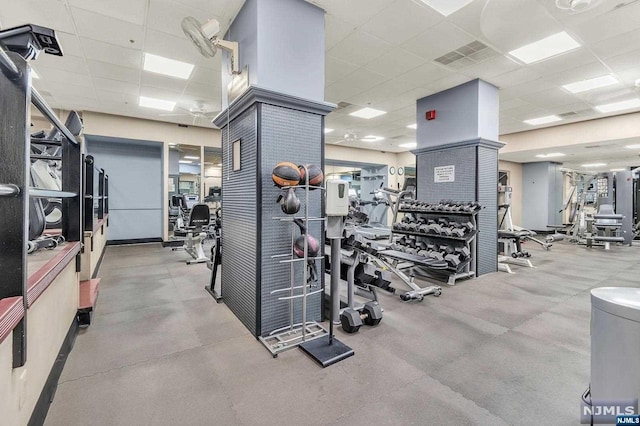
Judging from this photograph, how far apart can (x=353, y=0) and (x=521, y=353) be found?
3.89 metres

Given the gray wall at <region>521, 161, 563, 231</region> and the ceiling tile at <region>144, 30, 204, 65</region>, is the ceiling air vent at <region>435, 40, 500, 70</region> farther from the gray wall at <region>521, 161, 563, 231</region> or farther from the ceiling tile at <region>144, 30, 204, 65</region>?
the gray wall at <region>521, 161, 563, 231</region>

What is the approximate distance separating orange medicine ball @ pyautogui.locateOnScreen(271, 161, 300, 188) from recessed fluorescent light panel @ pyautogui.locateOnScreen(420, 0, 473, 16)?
250 centimetres

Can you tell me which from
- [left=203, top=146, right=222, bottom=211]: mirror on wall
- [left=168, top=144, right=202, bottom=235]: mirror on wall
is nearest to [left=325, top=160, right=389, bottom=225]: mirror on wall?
[left=203, top=146, right=222, bottom=211]: mirror on wall

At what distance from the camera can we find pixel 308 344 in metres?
2.63

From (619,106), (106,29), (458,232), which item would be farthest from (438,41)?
(619,106)

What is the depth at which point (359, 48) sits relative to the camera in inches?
168

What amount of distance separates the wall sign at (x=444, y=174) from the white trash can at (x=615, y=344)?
4296 mm

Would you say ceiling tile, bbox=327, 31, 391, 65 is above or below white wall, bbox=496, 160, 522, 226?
above

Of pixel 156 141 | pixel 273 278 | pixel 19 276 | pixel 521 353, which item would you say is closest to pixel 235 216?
pixel 273 278

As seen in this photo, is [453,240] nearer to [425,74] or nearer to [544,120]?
[425,74]

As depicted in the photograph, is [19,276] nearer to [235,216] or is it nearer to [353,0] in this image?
[235,216]

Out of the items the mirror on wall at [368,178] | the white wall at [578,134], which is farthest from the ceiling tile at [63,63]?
the white wall at [578,134]

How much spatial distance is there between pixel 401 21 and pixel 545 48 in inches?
95.1

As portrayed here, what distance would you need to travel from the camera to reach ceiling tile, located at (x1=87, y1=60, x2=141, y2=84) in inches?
193
